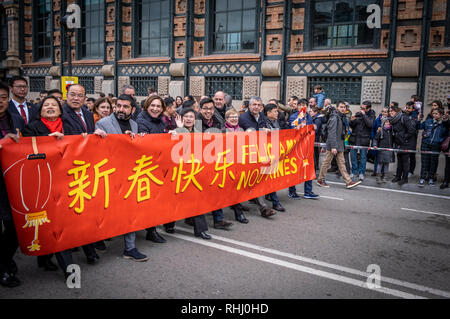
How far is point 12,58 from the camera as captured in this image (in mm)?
24328

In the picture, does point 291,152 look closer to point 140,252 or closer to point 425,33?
point 140,252

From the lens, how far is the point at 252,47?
16.5m

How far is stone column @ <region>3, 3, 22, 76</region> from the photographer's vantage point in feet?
79.5

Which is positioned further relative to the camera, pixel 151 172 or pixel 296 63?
pixel 296 63

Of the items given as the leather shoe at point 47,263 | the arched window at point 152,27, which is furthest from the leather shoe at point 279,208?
the arched window at point 152,27

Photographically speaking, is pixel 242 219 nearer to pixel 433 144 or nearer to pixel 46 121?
pixel 46 121

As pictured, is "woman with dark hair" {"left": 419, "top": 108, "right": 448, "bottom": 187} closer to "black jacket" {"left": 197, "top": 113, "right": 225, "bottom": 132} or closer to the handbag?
the handbag

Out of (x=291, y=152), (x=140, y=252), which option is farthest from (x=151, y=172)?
(x=291, y=152)

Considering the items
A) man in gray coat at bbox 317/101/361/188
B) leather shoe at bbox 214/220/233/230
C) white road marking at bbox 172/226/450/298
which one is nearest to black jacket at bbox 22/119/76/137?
white road marking at bbox 172/226/450/298

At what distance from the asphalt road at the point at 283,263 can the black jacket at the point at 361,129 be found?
391 cm

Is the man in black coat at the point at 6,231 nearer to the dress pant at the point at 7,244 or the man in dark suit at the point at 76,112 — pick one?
the dress pant at the point at 7,244

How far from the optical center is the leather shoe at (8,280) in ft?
13.0
